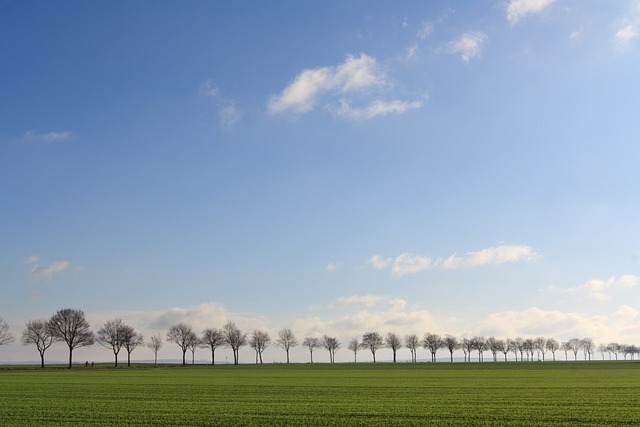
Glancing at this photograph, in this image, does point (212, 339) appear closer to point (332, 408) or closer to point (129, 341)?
point (129, 341)

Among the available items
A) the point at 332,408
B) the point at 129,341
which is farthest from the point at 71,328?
the point at 332,408

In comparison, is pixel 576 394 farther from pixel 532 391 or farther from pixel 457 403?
pixel 457 403

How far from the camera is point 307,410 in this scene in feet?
105

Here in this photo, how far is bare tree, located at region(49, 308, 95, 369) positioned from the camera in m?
142

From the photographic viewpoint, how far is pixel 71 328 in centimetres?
14300

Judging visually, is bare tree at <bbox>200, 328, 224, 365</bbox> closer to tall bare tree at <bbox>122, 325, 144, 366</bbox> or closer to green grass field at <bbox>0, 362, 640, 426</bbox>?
tall bare tree at <bbox>122, 325, 144, 366</bbox>

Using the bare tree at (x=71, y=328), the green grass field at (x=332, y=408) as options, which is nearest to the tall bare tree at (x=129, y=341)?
the bare tree at (x=71, y=328)

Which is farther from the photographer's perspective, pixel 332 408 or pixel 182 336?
pixel 182 336

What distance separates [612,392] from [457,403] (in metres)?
16.0

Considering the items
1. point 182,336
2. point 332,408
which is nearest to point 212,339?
point 182,336

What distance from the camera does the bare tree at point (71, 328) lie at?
467 ft

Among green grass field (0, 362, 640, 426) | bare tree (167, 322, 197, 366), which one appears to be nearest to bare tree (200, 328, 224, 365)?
bare tree (167, 322, 197, 366)

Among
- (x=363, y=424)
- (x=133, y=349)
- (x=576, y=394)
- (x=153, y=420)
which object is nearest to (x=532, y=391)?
(x=576, y=394)

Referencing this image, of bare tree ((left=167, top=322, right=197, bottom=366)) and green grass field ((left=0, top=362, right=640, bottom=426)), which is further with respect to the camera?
bare tree ((left=167, top=322, right=197, bottom=366))
